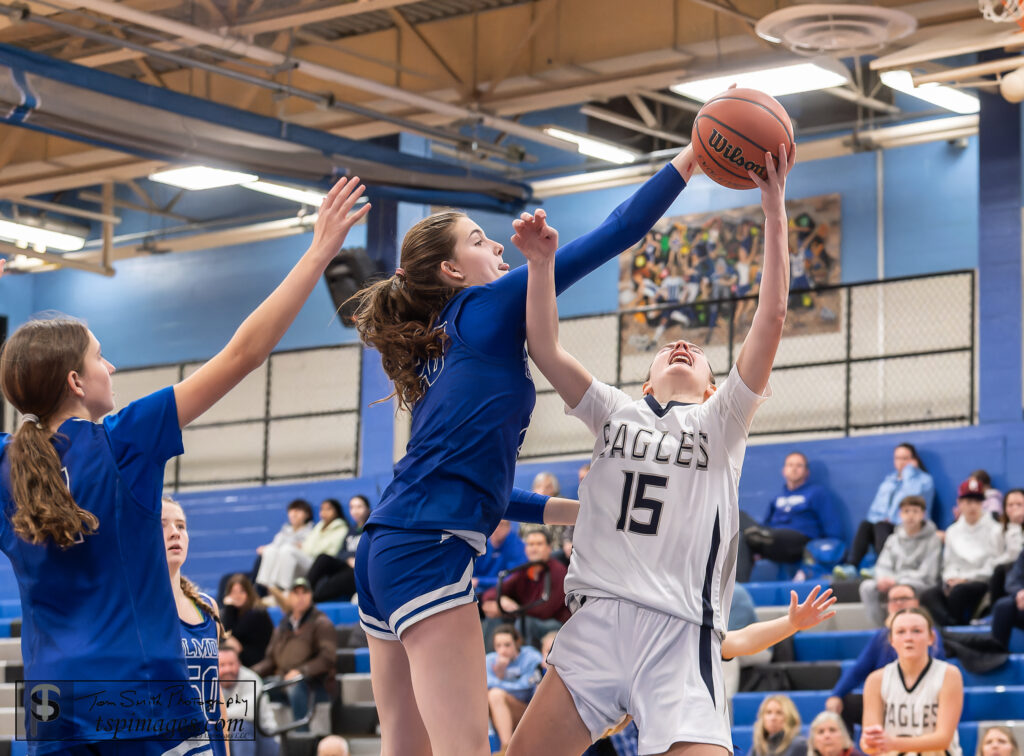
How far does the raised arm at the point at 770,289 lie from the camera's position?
401 cm

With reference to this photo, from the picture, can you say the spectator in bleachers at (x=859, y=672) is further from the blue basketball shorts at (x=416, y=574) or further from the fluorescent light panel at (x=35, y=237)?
the fluorescent light panel at (x=35, y=237)

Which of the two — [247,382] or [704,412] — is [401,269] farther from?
[247,382]

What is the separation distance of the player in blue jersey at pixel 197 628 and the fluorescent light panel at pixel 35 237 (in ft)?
44.7

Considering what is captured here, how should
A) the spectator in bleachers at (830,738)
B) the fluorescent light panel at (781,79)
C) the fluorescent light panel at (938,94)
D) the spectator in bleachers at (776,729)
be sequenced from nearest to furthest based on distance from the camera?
the spectator in bleachers at (830,738), the spectator in bleachers at (776,729), the fluorescent light panel at (781,79), the fluorescent light panel at (938,94)

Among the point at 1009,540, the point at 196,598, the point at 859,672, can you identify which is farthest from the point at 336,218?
the point at 1009,540

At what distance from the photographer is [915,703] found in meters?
8.48

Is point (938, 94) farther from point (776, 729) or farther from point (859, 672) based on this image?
point (776, 729)

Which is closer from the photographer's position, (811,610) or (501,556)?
(811,610)

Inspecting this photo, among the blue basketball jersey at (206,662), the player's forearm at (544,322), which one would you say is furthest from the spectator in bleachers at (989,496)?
the player's forearm at (544,322)

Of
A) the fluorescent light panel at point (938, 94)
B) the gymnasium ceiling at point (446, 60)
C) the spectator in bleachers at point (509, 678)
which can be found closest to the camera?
the spectator in bleachers at point (509, 678)

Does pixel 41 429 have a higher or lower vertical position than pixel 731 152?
lower

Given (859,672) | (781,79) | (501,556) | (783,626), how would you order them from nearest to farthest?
(783,626), (859,672), (781,79), (501,556)

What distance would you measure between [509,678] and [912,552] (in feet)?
12.1

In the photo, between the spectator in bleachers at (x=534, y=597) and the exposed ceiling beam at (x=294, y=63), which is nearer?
the spectator in bleachers at (x=534, y=597)
